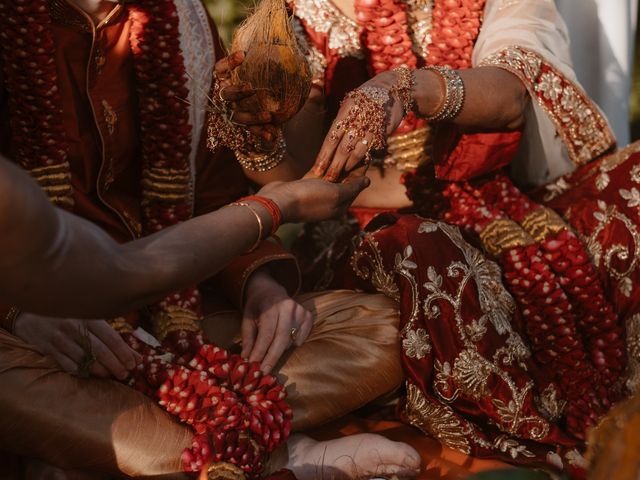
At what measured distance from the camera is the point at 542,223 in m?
2.52

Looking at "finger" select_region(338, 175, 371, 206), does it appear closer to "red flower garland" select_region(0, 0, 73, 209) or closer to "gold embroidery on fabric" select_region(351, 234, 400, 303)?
"gold embroidery on fabric" select_region(351, 234, 400, 303)

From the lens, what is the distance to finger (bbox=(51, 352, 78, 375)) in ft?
6.33

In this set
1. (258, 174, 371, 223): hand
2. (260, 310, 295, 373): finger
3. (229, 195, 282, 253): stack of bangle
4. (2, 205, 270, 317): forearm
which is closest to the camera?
(2, 205, 270, 317): forearm

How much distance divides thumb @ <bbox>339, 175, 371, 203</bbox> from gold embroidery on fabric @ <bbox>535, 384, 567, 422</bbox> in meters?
0.74

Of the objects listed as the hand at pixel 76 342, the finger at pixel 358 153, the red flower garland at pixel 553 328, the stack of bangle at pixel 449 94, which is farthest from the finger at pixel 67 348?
the red flower garland at pixel 553 328

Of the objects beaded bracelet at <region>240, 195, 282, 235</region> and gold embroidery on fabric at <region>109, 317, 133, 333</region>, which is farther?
gold embroidery on fabric at <region>109, 317, 133, 333</region>

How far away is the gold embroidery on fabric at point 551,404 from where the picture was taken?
2.31 m

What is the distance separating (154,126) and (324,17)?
25.9 inches

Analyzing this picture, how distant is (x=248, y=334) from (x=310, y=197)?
1.62 ft

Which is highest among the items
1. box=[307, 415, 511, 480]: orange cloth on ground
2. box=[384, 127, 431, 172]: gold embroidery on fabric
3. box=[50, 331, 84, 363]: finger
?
Answer: box=[384, 127, 431, 172]: gold embroidery on fabric

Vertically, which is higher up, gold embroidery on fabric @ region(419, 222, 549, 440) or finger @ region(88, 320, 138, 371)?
finger @ region(88, 320, 138, 371)

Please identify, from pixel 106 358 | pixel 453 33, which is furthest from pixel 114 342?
pixel 453 33

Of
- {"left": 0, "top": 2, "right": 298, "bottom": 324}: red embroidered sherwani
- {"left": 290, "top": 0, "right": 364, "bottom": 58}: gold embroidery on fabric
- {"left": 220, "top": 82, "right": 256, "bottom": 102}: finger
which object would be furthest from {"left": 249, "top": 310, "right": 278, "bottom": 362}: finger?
{"left": 290, "top": 0, "right": 364, "bottom": 58}: gold embroidery on fabric

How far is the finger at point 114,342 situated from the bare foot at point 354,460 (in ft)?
1.38
